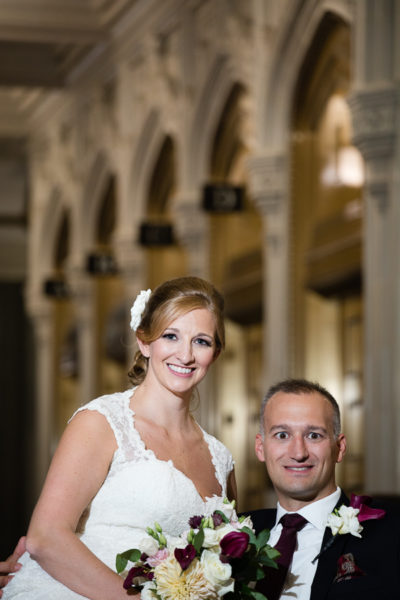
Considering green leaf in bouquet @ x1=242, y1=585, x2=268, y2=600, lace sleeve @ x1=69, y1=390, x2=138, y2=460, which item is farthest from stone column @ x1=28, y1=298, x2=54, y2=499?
green leaf in bouquet @ x1=242, y1=585, x2=268, y2=600

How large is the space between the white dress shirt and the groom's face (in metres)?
0.04

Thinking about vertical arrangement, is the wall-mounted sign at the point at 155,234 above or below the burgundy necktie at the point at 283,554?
above

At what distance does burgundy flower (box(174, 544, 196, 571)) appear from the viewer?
8.22ft

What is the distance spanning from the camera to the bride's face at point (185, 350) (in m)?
3.05

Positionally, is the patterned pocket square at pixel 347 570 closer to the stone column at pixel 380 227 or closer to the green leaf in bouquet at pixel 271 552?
the green leaf in bouquet at pixel 271 552

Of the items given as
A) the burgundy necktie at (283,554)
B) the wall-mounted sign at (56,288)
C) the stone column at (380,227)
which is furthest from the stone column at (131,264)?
the burgundy necktie at (283,554)

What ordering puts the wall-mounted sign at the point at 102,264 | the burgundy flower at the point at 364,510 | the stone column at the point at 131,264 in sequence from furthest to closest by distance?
the wall-mounted sign at the point at 102,264, the stone column at the point at 131,264, the burgundy flower at the point at 364,510

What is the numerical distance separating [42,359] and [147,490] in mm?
14564

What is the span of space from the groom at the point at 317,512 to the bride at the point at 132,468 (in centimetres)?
24

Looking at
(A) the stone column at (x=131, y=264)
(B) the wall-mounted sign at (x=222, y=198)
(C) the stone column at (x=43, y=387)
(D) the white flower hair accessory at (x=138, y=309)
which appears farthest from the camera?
(C) the stone column at (x=43, y=387)

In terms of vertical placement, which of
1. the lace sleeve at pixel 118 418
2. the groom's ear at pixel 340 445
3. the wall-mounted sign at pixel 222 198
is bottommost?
the groom's ear at pixel 340 445

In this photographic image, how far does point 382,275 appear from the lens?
733cm

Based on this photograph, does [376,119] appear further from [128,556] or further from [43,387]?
[43,387]

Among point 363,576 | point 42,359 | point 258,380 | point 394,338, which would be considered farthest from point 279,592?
Answer: point 42,359
